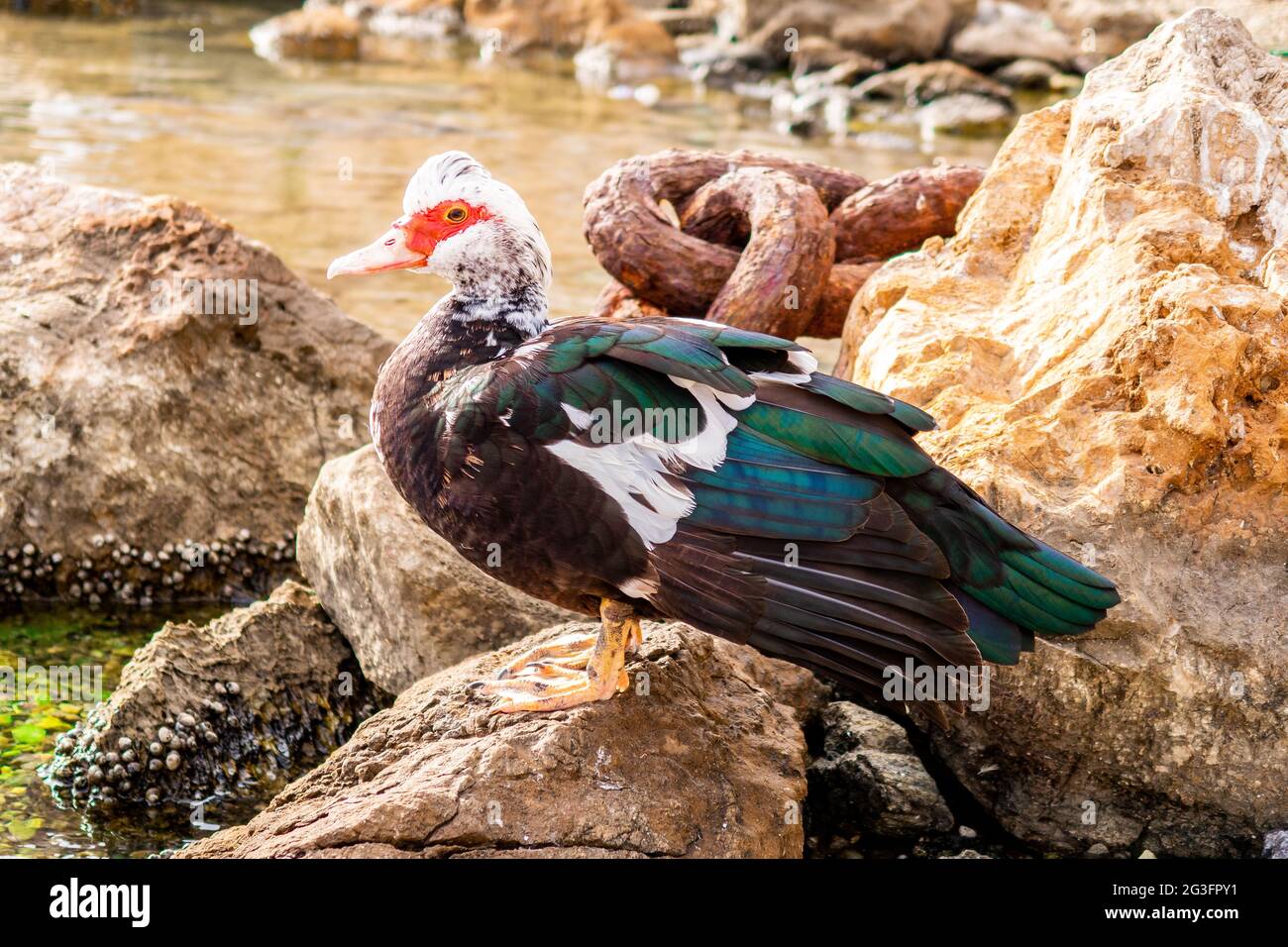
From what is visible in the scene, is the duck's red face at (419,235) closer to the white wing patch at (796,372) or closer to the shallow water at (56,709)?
the white wing patch at (796,372)

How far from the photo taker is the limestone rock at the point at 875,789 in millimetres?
3656

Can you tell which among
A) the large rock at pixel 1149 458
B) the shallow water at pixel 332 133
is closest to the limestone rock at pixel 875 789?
the large rock at pixel 1149 458

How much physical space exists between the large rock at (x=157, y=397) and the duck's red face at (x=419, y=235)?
188cm

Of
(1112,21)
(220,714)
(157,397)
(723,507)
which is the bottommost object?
(220,714)

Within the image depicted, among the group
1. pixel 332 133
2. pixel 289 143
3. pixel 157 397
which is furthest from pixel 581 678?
pixel 332 133

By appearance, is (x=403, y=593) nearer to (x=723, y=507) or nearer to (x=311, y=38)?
(x=723, y=507)

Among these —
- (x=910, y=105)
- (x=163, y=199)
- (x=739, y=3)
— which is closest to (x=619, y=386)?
(x=163, y=199)

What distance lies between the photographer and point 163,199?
5.50 m

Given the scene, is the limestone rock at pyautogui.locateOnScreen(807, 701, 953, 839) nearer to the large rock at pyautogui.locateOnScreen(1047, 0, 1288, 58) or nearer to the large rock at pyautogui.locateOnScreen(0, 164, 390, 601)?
the large rock at pyautogui.locateOnScreen(0, 164, 390, 601)

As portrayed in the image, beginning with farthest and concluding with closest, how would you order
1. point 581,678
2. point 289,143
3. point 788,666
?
point 289,143 → point 788,666 → point 581,678

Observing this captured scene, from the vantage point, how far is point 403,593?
4129 mm

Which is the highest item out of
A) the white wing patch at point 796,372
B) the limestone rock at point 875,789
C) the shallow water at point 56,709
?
the white wing patch at point 796,372

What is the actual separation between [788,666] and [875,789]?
49 cm
